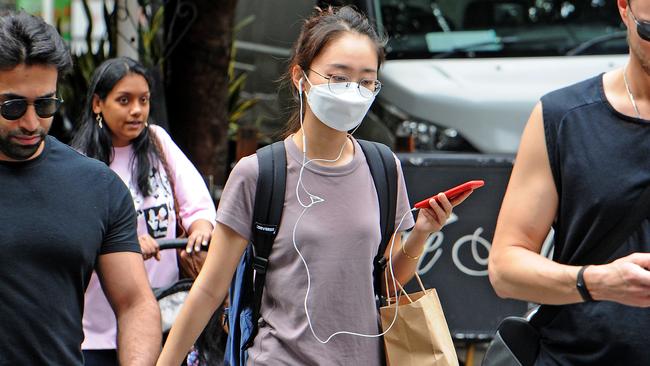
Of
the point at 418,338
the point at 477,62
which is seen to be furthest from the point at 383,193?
the point at 477,62

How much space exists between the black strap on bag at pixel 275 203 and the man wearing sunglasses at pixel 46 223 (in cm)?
38

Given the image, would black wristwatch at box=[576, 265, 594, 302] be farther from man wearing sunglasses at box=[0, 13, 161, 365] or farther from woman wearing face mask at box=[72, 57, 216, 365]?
woman wearing face mask at box=[72, 57, 216, 365]

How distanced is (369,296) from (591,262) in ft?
2.43

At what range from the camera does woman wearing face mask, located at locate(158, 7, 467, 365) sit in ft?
10.9

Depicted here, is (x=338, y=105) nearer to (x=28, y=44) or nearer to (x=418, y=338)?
(x=418, y=338)

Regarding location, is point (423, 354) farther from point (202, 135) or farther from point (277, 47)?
point (277, 47)

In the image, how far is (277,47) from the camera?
9133mm

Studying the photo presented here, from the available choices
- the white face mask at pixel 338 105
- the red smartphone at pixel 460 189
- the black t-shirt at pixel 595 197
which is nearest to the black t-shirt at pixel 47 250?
the white face mask at pixel 338 105

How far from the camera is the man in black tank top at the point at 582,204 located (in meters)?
2.84

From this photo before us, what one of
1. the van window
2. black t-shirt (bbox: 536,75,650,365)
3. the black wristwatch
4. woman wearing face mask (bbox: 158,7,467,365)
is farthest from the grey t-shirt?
the van window

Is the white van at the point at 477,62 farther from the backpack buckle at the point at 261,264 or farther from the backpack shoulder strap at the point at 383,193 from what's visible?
the backpack buckle at the point at 261,264

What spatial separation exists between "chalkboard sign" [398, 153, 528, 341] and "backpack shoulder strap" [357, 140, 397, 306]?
8.06 feet

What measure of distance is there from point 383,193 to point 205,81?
4.41 metres

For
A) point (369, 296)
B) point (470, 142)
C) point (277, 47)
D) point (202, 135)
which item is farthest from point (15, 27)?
point (277, 47)
